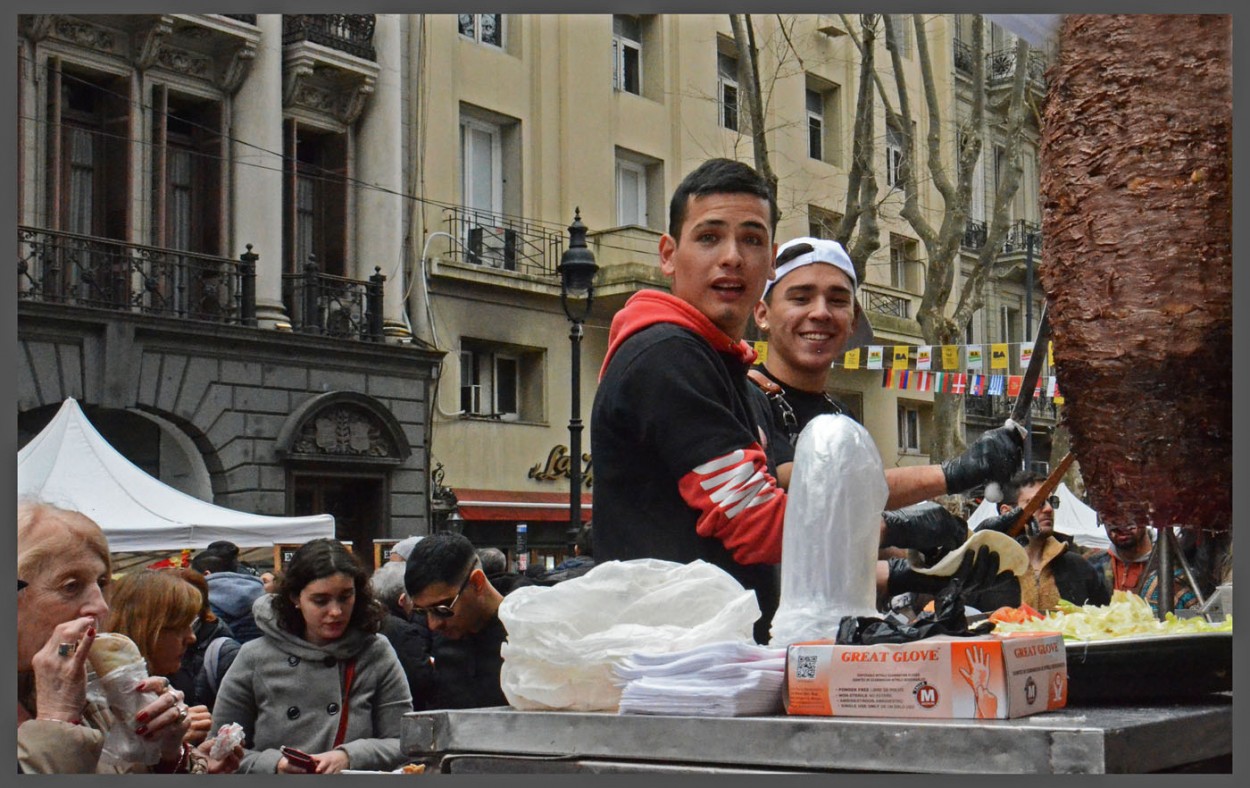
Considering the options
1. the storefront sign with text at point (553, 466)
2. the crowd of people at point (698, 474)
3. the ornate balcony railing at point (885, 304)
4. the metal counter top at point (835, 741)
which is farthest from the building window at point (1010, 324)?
the metal counter top at point (835, 741)

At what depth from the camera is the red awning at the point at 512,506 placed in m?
17.7

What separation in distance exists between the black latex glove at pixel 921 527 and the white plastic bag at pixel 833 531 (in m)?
0.30

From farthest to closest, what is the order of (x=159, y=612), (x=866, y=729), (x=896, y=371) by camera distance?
(x=896, y=371)
(x=159, y=612)
(x=866, y=729)

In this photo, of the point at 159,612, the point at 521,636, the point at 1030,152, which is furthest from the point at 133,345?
the point at 521,636

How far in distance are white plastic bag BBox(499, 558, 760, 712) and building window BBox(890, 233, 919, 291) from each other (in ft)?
48.9

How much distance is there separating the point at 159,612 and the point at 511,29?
16.2m

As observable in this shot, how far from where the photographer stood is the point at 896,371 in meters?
14.5

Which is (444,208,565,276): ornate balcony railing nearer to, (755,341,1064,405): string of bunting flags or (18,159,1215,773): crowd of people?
(755,341,1064,405): string of bunting flags

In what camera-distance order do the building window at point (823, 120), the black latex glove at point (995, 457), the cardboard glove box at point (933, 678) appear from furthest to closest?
the building window at point (823, 120), the black latex glove at point (995, 457), the cardboard glove box at point (933, 678)

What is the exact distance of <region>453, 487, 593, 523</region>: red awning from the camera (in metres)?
17.7

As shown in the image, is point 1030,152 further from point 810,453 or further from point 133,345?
point 810,453

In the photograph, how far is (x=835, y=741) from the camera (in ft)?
5.01

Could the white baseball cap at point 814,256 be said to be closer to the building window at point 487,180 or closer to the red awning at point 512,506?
the red awning at point 512,506

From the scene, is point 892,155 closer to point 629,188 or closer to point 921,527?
point 629,188
